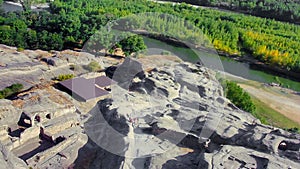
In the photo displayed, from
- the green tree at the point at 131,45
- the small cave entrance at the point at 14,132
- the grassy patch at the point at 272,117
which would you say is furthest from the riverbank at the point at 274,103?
the small cave entrance at the point at 14,132

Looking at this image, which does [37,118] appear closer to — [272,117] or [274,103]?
[272,117]

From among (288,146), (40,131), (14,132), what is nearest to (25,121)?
(14,132)

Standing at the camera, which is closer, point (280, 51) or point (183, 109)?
point (183, 109)

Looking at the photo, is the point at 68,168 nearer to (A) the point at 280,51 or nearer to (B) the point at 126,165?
(B) the point at 126,165

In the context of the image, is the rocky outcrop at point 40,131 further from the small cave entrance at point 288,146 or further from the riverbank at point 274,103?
the riverbank at point 274,103

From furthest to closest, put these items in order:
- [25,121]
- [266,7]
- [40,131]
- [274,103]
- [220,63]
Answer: [266,7] < [220,63] < [274,103] < [25,121] < [40,131]

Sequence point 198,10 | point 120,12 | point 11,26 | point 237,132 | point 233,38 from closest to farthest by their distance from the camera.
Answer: point 237,132 < point 11,26 < point 233,38 < point 120,12 < point 198,10

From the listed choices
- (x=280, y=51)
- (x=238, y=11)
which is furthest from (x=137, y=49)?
(x=238, y=11)
